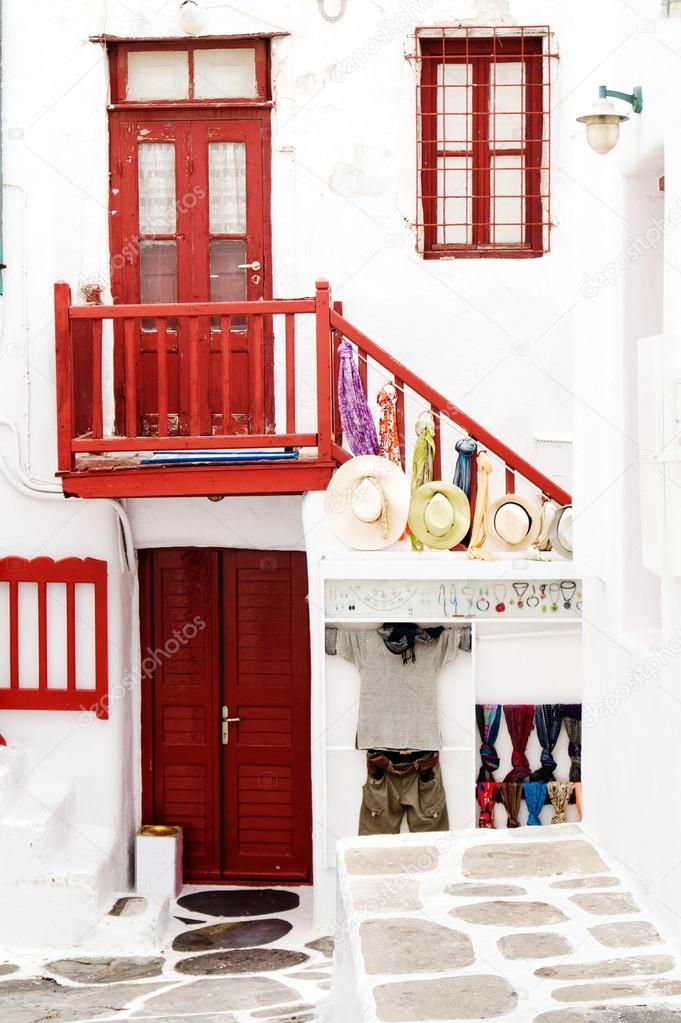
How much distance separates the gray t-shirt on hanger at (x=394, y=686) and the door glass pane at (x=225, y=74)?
3884 millimetres

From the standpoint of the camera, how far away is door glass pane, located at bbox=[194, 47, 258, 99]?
9.73 metres

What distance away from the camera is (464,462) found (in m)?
8.48

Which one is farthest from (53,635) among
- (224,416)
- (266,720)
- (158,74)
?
(158,74)

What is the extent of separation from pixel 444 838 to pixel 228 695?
4.63 m

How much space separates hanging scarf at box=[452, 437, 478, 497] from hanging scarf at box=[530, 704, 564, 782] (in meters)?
1.36

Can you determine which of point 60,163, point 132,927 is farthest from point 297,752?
point 60,163

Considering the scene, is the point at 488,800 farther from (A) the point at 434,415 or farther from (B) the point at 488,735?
(A) the point at 434,415

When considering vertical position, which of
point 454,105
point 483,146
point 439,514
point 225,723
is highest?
point 454,105

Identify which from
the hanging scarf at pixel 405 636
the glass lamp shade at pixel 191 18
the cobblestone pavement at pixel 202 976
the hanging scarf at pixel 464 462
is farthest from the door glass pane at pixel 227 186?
the cobblestone pavement at pixel 202 976

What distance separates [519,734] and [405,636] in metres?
0.88

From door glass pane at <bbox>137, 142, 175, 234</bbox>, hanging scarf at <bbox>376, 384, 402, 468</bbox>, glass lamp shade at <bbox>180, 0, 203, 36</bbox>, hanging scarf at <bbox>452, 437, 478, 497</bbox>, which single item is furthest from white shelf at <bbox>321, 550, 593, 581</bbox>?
glass lamp shade at <bbox>180, 0, 203, 36</bbox>

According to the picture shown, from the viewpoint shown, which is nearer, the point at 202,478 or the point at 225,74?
the point at 202,478

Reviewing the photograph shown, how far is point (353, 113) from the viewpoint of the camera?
9641mm

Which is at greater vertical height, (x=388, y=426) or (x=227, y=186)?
(x=227, y=186)
